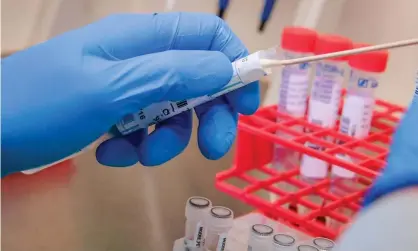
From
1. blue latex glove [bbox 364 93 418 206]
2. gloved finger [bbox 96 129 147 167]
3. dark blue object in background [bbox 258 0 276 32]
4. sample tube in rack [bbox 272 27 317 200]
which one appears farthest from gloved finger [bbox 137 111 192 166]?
dark blue object in background [bbox 258 0 276 32]

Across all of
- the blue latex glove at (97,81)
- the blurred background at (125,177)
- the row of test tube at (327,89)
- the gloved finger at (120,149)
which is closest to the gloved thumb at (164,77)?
the blue latex glove at (97,81)

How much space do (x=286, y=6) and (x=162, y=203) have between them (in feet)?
1.66

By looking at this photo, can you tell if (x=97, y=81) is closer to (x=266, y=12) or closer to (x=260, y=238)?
(x=260, y=238)

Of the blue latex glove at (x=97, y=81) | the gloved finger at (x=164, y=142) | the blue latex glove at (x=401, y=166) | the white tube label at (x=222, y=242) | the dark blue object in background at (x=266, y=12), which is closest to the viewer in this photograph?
the blue latex glove at (x=401, y=166)

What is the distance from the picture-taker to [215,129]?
749 mm

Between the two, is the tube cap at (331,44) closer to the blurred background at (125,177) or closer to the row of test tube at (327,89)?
the row of test tube at (327,89)

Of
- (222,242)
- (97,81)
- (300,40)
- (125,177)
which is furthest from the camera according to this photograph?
(125,177)

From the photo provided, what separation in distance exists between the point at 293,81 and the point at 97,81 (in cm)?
46

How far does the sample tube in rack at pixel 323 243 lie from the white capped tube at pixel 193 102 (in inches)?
11.2


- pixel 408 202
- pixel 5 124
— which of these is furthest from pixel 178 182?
pixel 408 202

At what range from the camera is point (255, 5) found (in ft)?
4.04

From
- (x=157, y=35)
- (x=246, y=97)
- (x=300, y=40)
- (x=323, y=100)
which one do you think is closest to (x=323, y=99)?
(x=323, y=100)

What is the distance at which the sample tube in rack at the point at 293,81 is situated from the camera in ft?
3.19

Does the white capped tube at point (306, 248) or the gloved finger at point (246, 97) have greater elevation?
the gloved finger at point (246, 97)
